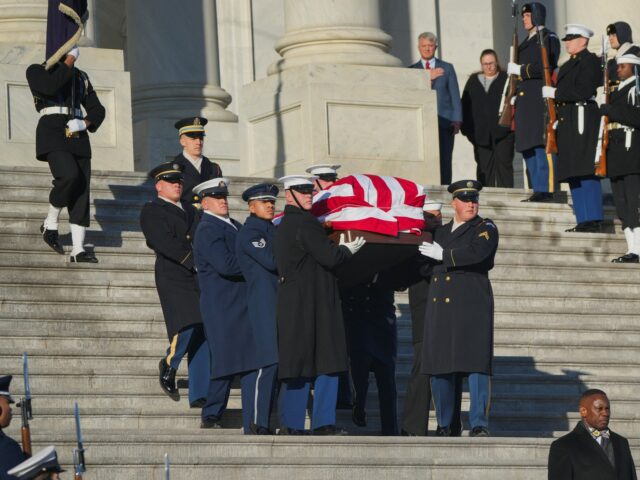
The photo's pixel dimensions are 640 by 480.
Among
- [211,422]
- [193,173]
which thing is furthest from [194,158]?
[211,422]

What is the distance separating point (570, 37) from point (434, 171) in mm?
1962

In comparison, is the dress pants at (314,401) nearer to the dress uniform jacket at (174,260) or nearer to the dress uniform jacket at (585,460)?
the dress uniform jacket at (174,260)

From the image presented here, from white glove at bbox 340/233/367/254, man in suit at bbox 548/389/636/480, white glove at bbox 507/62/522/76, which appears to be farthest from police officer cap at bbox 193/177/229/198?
white glove at bbox 507/62/522/76

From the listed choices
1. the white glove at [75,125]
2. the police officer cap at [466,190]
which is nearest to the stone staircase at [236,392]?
the white glove at [75,125]

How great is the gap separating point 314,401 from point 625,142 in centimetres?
602

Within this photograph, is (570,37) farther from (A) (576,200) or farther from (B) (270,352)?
(B) (270,352)

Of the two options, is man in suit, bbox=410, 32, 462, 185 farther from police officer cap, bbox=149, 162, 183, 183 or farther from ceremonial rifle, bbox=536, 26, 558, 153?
police officer cap, bbox=149, 162, 183, 183

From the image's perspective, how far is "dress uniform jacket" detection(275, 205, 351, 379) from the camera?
14266mm

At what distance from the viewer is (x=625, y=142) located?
63.7 feet

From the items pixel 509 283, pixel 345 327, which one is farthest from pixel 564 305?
pixel 345 327

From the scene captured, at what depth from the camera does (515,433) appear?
51.1 ft

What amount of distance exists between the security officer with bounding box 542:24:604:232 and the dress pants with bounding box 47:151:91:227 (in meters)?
4.84

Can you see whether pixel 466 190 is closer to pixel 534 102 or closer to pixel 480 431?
pixel 480 431

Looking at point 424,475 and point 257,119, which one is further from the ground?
point 257,119
